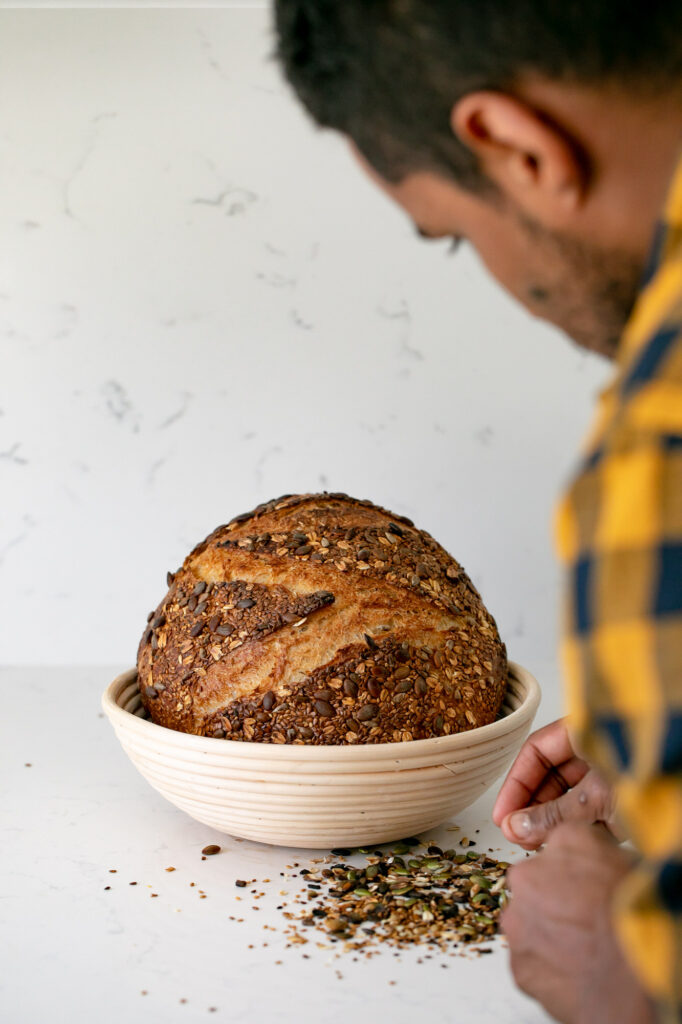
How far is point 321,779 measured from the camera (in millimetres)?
975

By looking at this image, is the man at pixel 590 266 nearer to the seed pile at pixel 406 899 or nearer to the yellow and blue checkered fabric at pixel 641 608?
the yellow and blue checkered fabric at pixel 641 608

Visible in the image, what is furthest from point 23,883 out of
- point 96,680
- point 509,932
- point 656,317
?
point 656,317

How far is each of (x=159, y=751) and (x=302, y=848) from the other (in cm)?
20

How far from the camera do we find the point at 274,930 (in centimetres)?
94

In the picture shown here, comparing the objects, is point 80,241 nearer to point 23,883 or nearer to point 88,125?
point 88,125

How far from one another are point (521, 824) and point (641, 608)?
54cm

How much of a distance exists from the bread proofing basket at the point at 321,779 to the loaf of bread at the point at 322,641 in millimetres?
34

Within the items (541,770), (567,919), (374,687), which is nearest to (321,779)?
(374,687)

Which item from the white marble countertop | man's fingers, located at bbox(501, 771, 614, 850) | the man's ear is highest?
the man's ear

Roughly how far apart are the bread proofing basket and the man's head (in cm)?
54

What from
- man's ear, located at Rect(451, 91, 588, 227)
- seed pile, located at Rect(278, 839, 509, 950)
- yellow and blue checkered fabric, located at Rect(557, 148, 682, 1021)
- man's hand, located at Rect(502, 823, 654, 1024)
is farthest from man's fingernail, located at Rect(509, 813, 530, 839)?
man's ear, located at Rect(451, 91, 588, 227)

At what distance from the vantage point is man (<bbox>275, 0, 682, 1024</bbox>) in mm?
411

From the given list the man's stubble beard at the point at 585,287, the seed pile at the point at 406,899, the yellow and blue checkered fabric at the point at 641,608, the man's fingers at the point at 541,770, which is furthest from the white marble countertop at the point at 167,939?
the man's stubble beard at the point at 585,287

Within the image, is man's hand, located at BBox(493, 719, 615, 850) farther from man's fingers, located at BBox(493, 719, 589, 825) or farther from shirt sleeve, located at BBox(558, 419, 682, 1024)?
shirt sleeve, located at BBox(558, 419, 682, 1024)
